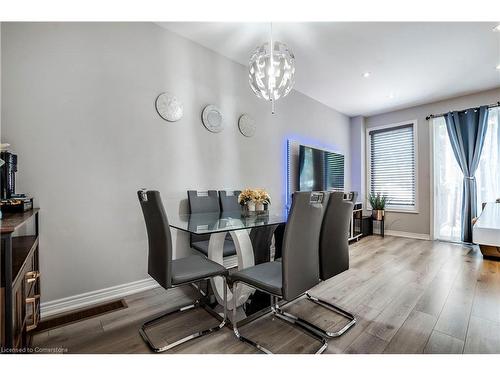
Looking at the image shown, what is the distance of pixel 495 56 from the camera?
9.98 ft

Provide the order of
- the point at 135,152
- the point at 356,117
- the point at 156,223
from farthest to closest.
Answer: the point at 356,117, the point at 135,152, the point at 156,223

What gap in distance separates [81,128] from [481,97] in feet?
19.4

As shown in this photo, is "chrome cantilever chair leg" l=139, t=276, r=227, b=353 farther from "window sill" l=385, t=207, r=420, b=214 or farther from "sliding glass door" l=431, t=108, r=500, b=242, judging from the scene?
"sliding glass door" l=431, t=108, r=500, b=242

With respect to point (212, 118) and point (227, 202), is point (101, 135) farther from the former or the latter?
point (227, 202)

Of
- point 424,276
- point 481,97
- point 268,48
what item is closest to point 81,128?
point 268,48

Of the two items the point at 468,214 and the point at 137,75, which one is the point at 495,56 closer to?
the point at 468,214

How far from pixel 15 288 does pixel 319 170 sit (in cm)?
403

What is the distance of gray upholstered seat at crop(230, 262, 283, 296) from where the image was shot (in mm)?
1441

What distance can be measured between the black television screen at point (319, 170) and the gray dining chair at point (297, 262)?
2375 mm

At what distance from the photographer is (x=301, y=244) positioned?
1.46m

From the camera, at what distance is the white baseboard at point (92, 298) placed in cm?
192

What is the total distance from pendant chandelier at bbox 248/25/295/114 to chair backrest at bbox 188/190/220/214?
1329 mm

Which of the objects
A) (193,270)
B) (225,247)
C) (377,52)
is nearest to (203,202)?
(225,247)

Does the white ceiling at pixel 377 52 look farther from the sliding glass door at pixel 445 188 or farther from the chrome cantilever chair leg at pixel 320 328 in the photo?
the chrome cantilever chair leg at pixel 320 328
